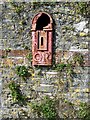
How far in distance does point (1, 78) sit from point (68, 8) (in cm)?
231

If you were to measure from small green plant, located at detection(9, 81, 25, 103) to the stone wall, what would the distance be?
0.10 metres

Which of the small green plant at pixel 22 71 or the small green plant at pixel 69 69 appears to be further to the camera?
the small green plant at pixel 22 71

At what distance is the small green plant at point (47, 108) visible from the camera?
26.1ft

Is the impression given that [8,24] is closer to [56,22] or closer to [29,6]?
[29,6]

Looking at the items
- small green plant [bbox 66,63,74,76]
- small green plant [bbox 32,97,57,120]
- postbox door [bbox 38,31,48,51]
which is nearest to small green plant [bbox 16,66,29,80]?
postbox door [bbox 38,31,48,51]

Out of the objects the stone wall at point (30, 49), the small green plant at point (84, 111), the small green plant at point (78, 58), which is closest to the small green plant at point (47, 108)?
the stone wall at point (30, 49)

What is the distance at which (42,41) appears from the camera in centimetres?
788

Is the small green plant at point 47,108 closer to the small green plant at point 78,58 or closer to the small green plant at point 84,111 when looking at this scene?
the small green plant at point 84,111

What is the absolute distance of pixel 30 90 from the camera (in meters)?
8.05

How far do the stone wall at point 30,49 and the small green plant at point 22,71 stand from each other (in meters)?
0.10

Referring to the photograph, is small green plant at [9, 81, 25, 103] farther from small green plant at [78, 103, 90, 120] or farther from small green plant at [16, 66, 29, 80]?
small green plant at [78, 103, 90, 120]

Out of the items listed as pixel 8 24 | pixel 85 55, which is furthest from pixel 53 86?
pixel 8 24

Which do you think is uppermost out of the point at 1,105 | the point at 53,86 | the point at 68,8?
the point at 68,8

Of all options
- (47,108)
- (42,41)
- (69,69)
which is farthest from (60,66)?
(47,108)
